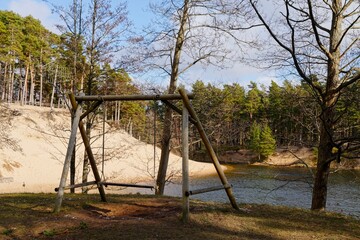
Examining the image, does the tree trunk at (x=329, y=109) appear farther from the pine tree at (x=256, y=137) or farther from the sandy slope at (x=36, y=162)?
the pine tree at (x=256, y=137)

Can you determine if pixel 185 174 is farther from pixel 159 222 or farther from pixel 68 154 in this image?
pixel 68 154

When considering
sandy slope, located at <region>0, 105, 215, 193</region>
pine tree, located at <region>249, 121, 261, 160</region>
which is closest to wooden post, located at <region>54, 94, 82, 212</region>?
sandy slope, located at <region>0, 105, 215, 193</region>

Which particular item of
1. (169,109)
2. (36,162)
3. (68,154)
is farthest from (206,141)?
(36,162)

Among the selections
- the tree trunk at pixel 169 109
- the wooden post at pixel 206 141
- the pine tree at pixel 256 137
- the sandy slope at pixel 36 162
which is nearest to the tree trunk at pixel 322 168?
the wooden post at pixel 206 141

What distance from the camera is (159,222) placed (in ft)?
18.1

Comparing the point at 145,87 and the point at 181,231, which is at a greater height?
the point at 145,87

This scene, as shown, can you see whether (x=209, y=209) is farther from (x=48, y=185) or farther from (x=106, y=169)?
(x=106, y=169)

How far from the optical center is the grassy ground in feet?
16.1

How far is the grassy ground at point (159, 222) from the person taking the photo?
492 cm

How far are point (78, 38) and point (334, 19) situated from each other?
842cm

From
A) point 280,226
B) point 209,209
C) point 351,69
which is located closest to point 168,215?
point 209,209

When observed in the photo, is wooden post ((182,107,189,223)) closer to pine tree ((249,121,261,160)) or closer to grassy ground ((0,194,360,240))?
grassy ground ((0,194,360,240))

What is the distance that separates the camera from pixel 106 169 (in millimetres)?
32188

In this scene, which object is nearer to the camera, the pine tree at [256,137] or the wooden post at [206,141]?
the wooden post at [206,141]
